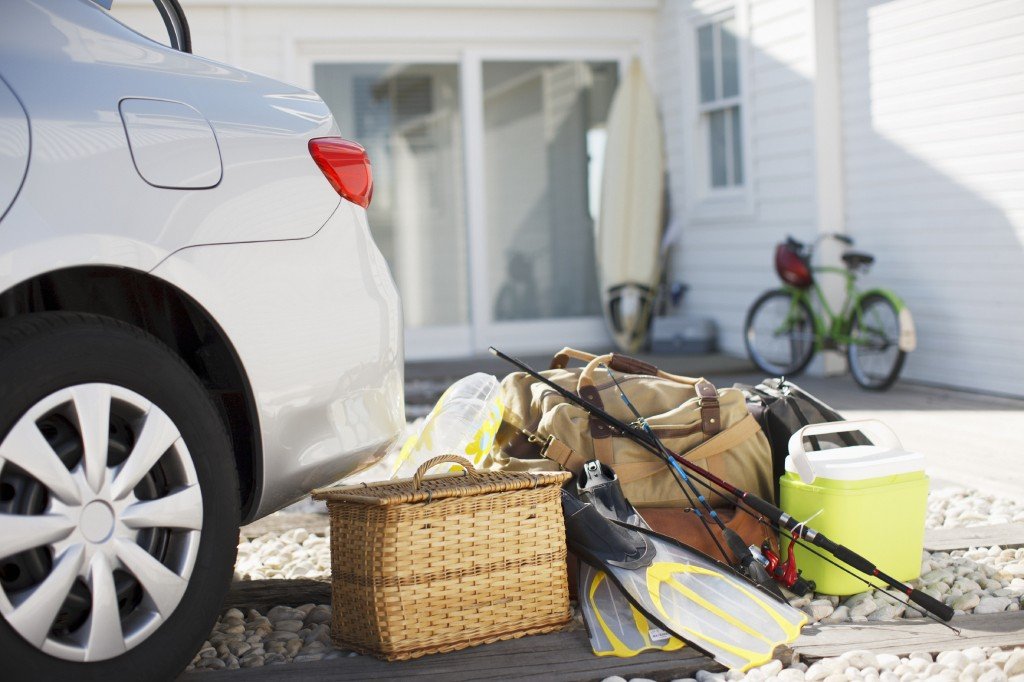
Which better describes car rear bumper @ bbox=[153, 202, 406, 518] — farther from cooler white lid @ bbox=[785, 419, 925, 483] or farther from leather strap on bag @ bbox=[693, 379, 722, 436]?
cooler white lid @ bbox=[785, 419, 925, 483]

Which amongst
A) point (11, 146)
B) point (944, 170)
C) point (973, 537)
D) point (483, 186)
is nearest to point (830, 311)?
point (944, 170)

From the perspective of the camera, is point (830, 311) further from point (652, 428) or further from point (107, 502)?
point (107, 502)

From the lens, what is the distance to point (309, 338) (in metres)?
2.39

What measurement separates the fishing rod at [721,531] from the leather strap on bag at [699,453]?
55 millimetres

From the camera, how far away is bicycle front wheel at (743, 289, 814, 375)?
720cm

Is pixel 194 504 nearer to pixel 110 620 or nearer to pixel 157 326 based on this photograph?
pixel 110 620

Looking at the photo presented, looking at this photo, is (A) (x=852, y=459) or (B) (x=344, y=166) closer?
(B) (x=344, y=166)

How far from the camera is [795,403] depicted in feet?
10.9

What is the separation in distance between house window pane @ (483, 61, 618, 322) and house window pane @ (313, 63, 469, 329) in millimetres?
268

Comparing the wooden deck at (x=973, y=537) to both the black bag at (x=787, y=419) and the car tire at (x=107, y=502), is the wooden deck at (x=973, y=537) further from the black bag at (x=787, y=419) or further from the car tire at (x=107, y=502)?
the car tire at (x=107, y=502)

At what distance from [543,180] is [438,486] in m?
6.47

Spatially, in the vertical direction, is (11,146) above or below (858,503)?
above

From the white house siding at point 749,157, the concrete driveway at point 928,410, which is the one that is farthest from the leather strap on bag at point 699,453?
the white house siding at point 749,157

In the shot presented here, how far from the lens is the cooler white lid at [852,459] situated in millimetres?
2939
